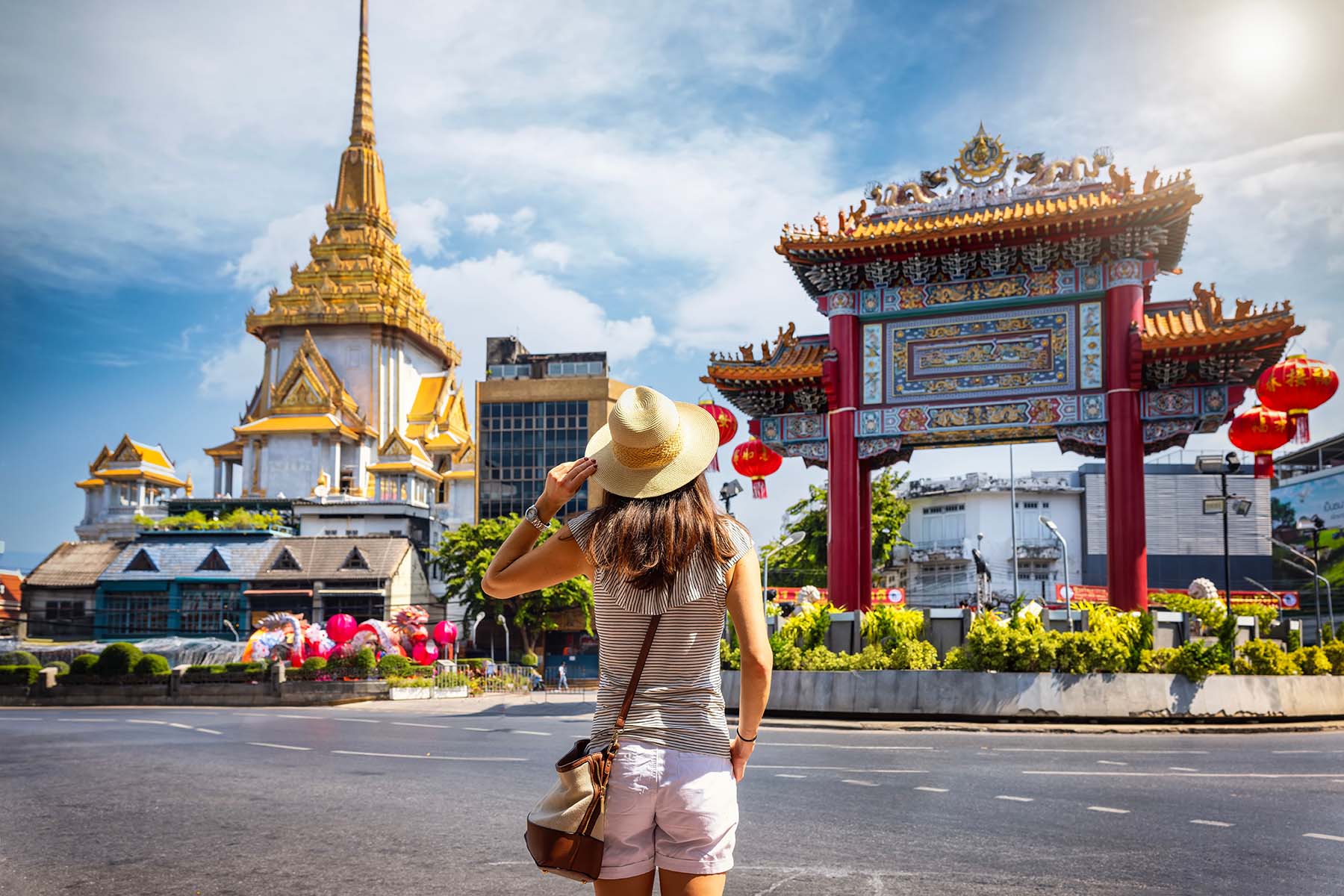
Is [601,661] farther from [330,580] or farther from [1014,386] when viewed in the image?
[330,580]

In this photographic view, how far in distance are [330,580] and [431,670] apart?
20.5 metres

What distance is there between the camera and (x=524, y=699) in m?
37.3

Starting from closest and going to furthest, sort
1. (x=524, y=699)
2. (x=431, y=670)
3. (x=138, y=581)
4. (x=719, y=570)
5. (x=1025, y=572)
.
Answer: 1. (x=719, y=570)
2. (x=524, y=699)
3. (x=431, y=670)
4. (x=138, y=581)
5. (x=1025, y=572)

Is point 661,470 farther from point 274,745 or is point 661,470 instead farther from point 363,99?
point 363,99

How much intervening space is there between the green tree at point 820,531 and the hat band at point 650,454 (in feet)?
170

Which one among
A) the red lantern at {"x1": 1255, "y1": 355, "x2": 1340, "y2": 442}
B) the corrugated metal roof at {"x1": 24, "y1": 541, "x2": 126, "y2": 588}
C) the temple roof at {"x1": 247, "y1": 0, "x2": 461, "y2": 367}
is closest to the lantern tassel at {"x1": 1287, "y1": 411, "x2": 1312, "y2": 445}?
the red lantern at {"x1": 1255, "y1": 355, "x2": 1340, "y2": 442}

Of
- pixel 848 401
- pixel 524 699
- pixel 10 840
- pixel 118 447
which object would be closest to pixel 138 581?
pixel 118 447

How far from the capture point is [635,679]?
3631mm

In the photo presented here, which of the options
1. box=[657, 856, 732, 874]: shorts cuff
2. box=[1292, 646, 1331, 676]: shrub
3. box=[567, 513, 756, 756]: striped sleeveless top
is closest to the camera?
box=[657, 856, 732, 874]: shorts cuff

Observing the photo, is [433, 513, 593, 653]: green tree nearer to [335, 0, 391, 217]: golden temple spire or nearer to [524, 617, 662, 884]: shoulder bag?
[335, 0, 391, 217]: golden temple spire

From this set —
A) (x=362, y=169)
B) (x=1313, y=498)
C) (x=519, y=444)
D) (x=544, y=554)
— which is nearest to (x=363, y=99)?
(x=362, y=169)

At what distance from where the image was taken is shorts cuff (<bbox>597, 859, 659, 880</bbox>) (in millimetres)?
3465

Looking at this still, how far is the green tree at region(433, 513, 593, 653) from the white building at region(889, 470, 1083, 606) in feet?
82.0

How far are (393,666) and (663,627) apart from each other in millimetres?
37444
